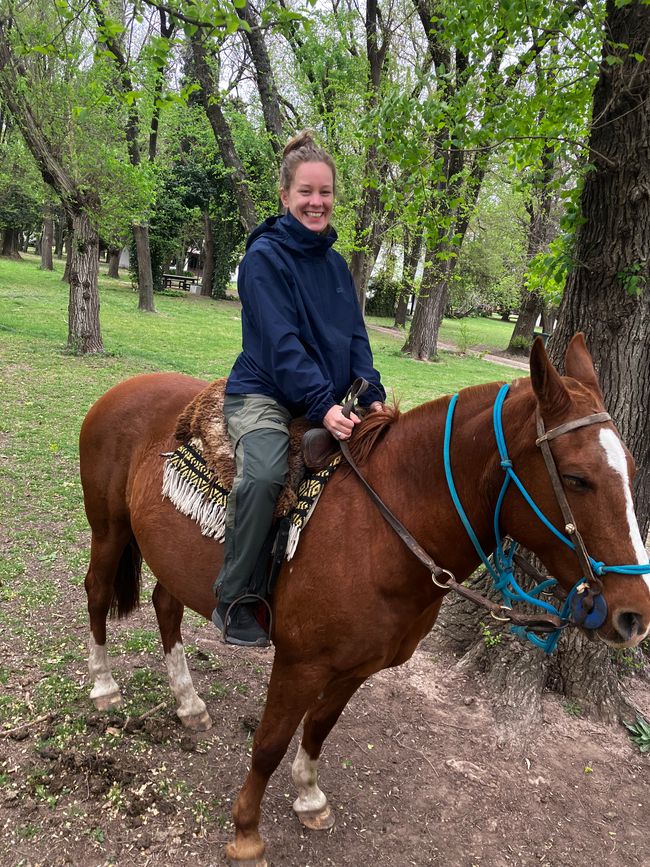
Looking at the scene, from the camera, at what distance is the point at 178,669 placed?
362 centimetres

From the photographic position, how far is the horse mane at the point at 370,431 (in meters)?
2.54

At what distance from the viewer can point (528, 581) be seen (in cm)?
393

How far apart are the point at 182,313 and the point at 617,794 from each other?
2436 centimetres

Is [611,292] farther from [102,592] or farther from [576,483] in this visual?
[102,592]

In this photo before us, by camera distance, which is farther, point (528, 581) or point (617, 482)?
point (528, 581)

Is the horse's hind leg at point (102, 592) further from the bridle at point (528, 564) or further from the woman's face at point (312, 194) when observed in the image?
the woman's face at point (312, 194)

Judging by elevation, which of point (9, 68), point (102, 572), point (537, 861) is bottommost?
point (537, 861)

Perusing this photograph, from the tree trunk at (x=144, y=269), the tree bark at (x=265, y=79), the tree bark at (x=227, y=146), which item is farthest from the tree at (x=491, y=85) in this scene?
the tree trunk at (x=144, y=269)

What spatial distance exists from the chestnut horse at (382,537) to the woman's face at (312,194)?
997 millimetres

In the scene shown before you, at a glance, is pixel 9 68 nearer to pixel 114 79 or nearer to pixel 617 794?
pixel 114 79

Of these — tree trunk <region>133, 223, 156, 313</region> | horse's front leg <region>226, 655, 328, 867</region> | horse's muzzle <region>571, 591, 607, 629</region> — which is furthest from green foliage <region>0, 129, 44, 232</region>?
horse's muzzle <region>571, 591, 607, 629</region>

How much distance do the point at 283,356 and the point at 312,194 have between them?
80cm

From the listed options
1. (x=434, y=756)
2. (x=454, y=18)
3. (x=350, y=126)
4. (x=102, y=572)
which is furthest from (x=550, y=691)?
(x=350, y=126)

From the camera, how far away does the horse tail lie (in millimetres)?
3830
